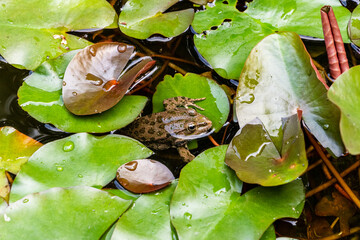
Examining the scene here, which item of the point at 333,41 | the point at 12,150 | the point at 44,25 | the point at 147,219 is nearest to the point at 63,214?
the point at 147,219

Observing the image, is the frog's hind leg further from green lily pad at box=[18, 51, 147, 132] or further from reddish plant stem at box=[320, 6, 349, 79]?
A: reddish plant stem at box=[320, 6, 349, 79]

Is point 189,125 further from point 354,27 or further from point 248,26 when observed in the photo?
point 354,27

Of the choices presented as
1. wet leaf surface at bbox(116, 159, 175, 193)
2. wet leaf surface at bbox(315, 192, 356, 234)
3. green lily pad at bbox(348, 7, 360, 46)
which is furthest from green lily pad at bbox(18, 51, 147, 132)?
green lily pad at bbox(348, 7, 360, 46)

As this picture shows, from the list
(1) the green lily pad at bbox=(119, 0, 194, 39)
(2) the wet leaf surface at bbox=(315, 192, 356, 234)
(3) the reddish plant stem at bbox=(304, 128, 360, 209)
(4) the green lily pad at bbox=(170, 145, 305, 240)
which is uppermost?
(1) the green lily pad at bbox=(119, 0, 194, 39)

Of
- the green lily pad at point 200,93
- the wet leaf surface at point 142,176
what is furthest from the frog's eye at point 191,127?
the wet leaf surface at point 142,176

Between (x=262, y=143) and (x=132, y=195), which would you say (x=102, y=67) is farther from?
(x=262, y=143)

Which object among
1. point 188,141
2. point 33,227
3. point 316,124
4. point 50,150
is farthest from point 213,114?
point 33,227

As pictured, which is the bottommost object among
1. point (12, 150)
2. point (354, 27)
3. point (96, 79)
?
point (12, 150)
